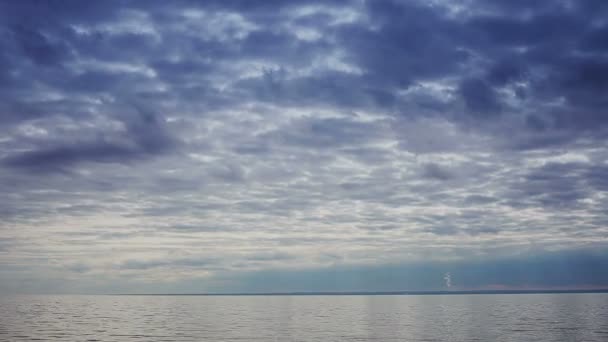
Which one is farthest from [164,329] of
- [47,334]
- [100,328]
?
[47,334]

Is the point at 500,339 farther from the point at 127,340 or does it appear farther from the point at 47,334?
the point at 47,334

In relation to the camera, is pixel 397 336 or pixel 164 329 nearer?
pixel 397 336

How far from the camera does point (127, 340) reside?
3088 inches

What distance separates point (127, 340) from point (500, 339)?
54956 millimetres

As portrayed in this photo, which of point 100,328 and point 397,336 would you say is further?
point 100,328

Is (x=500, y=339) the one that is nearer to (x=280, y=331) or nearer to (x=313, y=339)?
(x=313, y=339)

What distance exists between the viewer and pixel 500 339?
78.1 metres

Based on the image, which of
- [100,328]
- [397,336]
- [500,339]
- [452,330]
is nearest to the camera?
[500,339]

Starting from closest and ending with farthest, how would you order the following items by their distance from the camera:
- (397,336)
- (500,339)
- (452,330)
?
(500,339) < (397,336) < (452,330)

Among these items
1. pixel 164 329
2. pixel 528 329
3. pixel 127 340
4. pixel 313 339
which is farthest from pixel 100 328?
pixel 528 329

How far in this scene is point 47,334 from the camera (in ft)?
287

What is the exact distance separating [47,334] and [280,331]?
127 ft

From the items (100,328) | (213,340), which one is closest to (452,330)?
(213,340)

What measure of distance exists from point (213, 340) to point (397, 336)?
94.8 feet
